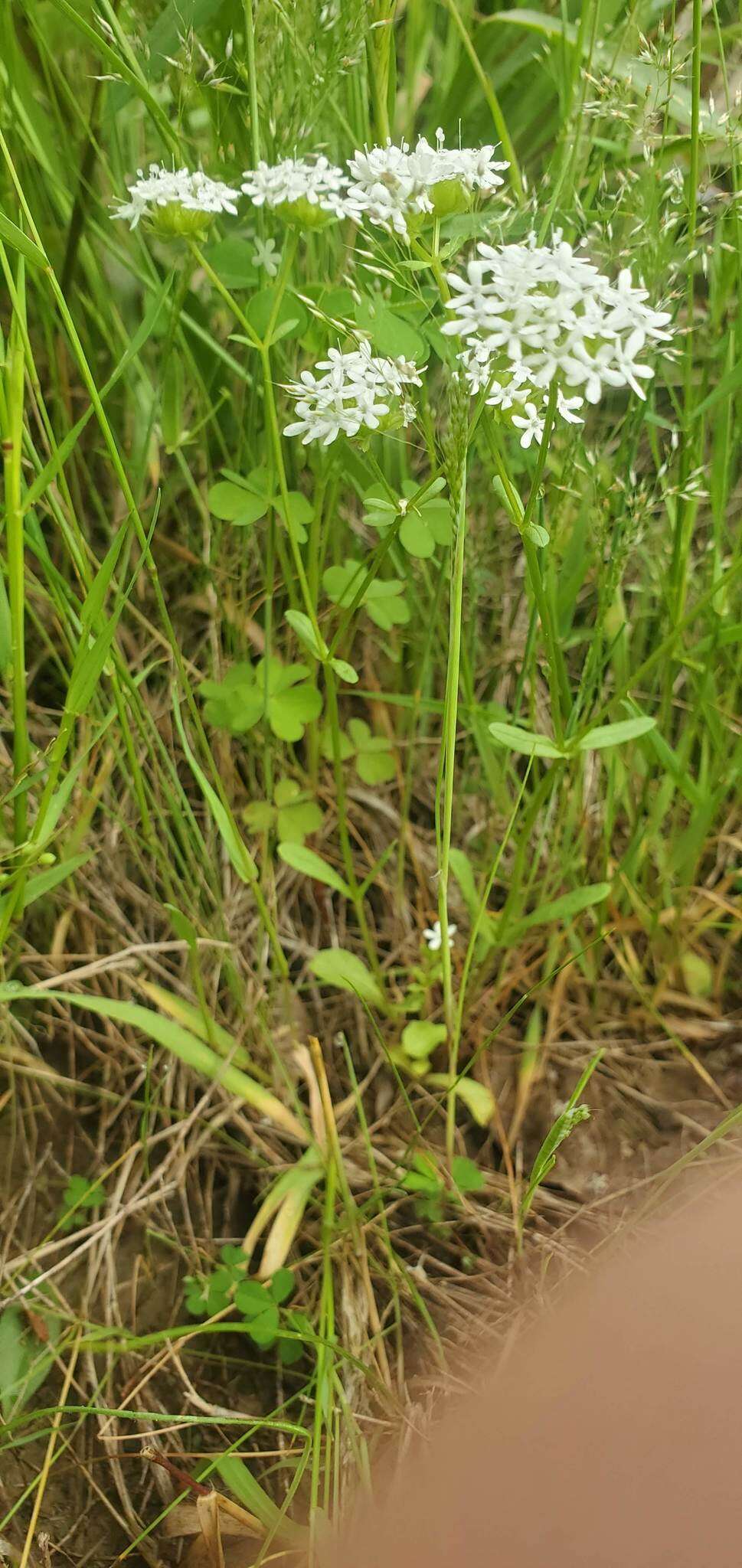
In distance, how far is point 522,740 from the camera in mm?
836

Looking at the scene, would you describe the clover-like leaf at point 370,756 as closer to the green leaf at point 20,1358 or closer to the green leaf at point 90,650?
the green leaf at point 90,650

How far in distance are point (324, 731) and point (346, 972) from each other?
0.30m

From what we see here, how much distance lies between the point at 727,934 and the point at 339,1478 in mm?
741

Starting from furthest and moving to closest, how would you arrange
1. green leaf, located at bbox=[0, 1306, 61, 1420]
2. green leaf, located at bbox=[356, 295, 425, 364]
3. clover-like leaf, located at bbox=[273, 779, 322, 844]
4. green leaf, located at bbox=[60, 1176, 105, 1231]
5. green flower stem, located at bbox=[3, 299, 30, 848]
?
clover-like leaf, located at bbox=[273, 779, 322, 844] < green leaf, located at bbox=[60, 1176, 105, 1231] < green leaf, located at bbox=[0, 1306, 61, 1420] < green leaf, located at bbox=[356, 295, 425, 364] < green flower stem, located at bbox=[3, 299, 30, 848]

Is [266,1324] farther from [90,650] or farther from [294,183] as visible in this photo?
[294,183]

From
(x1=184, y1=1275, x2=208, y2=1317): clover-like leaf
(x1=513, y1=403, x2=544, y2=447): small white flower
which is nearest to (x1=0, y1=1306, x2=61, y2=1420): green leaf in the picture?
(x1=184, y1=1275, x2=208, y2=1317): clover-like leaf

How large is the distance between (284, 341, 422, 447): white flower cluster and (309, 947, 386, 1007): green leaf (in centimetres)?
54

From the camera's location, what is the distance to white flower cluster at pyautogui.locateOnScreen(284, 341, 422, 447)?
667 mm

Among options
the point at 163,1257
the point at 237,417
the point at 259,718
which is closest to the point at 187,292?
the point at 237,417

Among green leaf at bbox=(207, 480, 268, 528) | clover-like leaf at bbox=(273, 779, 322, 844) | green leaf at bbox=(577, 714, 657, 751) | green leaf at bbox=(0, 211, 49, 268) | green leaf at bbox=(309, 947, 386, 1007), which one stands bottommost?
green leaf at bbox=(309, 947, 386, 1007)

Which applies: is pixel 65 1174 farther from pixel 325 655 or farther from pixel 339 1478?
pixel 325 655

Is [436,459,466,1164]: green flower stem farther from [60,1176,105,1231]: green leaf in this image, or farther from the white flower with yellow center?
[60,1176,105,1231]: green leaf

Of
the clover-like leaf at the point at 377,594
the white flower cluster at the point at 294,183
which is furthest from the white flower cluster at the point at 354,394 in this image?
the clover-like leaf at the point at 377,594

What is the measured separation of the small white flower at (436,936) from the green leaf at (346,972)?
0.08m
